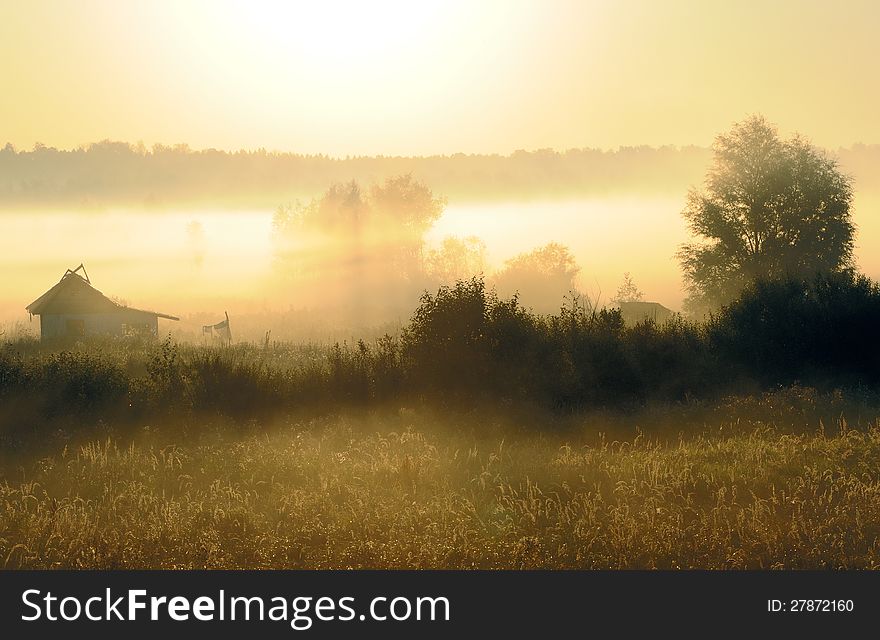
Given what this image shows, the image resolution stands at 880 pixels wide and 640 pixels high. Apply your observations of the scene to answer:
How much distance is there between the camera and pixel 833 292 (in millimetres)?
29031

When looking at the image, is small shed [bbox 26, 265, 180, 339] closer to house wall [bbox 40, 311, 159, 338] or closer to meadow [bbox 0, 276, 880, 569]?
house wall [bbox 40, 311, 159, 338]

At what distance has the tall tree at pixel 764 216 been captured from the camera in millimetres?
49188

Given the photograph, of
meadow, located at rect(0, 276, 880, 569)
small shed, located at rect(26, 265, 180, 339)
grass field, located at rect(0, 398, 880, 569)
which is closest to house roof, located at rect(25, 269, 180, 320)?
small shed, located at rect(26, 265, 180, 339)

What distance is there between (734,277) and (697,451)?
3589 cm

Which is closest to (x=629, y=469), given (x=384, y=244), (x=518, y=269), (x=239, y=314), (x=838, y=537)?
(x=838, y=537)

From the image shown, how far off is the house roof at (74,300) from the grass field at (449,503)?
33.3 metres

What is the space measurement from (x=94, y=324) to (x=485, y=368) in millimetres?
32550

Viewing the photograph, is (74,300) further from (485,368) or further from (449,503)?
(449,503)

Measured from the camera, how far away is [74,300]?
4872 centimetres

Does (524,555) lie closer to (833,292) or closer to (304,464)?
(304,464)

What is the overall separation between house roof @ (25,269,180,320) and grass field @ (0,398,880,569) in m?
33.3

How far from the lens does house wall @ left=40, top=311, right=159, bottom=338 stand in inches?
1890

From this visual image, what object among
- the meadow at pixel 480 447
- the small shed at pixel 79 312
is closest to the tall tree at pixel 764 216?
the meadow at pixel 480 447

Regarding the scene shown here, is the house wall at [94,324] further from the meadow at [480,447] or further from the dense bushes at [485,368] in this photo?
the dense bushes at [485,368]
